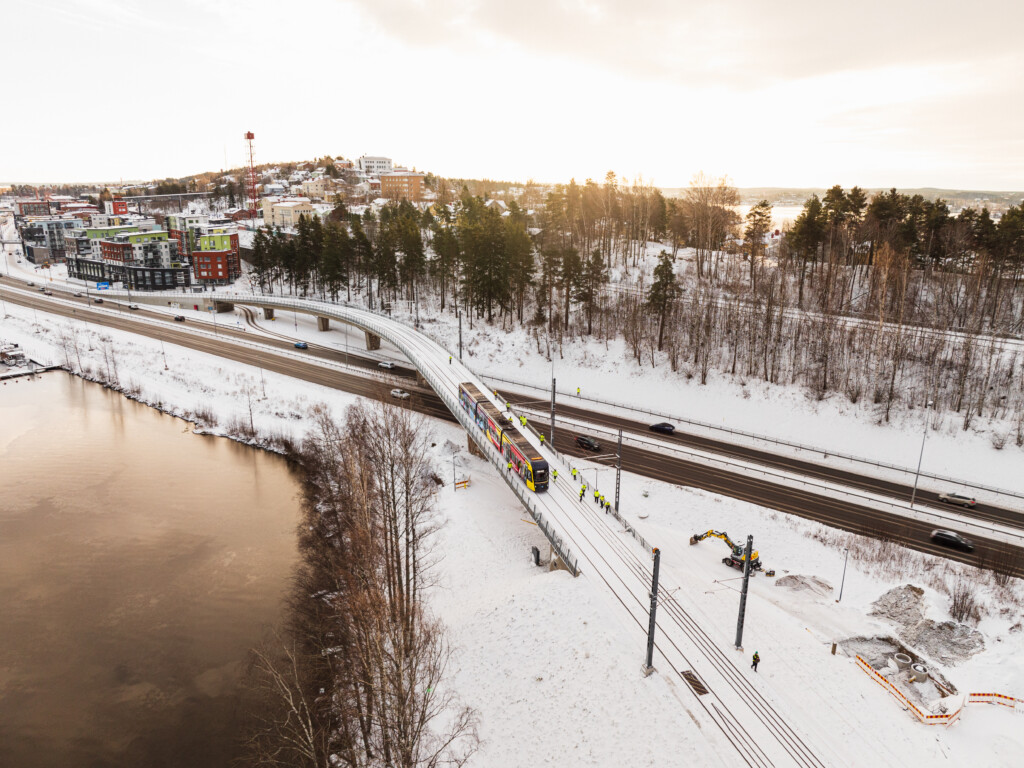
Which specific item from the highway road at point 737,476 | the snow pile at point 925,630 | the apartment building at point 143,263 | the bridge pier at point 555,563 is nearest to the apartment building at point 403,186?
the apartment building at point 143,263

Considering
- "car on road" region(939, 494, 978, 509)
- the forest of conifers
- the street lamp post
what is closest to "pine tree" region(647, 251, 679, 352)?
the forest of conifers

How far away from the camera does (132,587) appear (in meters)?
→ 32.2

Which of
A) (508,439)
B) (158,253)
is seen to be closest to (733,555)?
(508,439)

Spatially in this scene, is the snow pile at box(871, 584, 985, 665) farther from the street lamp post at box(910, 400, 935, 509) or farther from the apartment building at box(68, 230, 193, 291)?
the apartment building at box(68, 230, 193, 291)

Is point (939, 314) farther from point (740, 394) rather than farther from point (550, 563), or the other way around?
point (550, 563)

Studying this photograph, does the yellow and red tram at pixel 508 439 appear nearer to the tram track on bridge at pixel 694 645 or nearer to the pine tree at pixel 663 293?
the tram track on bridge at pixel 694 645

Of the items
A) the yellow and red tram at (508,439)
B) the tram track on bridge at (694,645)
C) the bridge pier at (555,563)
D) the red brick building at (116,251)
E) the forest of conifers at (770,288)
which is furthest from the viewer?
the red brick building at (116,251)

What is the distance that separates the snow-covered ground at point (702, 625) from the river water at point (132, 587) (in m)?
10.9

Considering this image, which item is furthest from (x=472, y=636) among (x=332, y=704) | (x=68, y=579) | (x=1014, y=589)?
(x=1014, y=589)

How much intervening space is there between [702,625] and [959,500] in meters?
24.1

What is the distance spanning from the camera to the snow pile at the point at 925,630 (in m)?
25.0

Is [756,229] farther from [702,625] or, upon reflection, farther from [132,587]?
[132,587]

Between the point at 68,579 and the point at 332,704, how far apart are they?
2002 centimetres

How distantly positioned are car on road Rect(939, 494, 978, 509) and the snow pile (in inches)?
499
